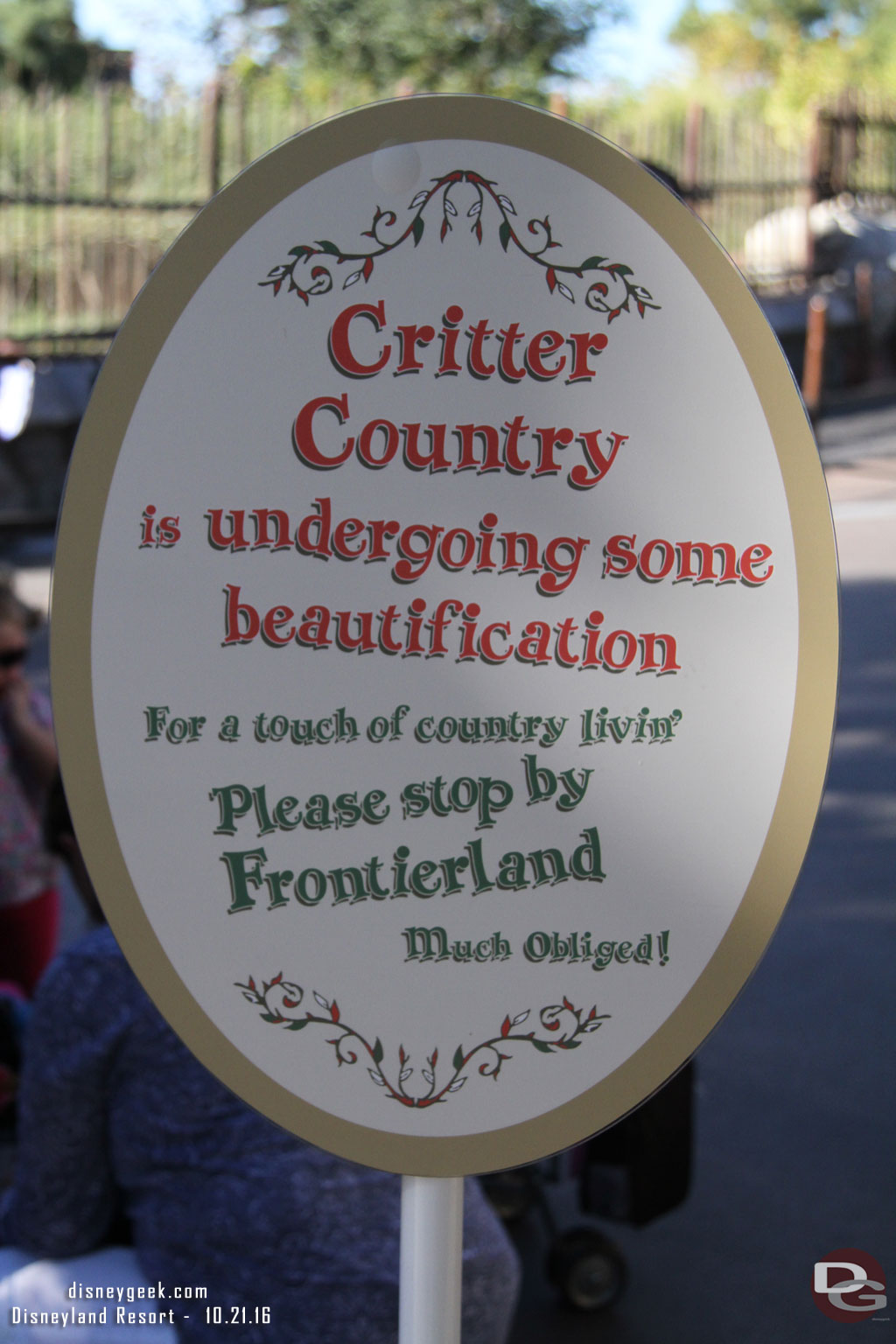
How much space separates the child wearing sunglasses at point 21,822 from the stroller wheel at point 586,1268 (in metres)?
1.25

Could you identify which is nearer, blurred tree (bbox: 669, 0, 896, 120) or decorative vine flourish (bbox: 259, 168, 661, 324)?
decorative vine flourish (bbox: 259, 168, 661, 324)

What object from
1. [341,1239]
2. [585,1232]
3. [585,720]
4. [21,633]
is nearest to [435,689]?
[585,720]

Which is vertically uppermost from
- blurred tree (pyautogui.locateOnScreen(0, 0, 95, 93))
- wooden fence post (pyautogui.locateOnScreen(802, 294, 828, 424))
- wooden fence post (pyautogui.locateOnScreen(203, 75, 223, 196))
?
blurred tree (pyautogui.locateOnScreen(0, 0, 95, 93))

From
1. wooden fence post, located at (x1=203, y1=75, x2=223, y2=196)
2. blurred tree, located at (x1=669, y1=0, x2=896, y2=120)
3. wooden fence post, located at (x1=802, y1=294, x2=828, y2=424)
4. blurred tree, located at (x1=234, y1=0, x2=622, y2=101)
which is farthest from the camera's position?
blurred tree, located at (x1=669, y1=0, x2=896, y2=120)

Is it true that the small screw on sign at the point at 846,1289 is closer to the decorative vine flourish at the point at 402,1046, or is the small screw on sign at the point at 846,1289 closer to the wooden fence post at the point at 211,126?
the decorative vine flourish at the point at 402,1046

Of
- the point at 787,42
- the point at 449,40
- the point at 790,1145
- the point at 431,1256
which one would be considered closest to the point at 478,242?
the point at 431,1256

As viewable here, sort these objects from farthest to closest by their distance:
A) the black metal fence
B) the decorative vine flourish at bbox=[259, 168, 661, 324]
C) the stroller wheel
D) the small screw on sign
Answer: the black metal fence, the stroller wheel, the small screw on sign, the decorative vine flourish at bbox=[259, 168, 661, 324]

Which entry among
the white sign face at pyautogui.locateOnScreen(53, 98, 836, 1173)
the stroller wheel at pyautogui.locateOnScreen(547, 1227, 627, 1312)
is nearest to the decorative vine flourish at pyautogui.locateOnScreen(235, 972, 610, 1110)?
the white sign face at pyautogui.locateOnScreen(53, 98, 836, 1173)

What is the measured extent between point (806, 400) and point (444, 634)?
787 cm

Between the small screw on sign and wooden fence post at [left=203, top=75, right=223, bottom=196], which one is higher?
wooden fence post at [left=203, top=75, right=223, bottom=196]

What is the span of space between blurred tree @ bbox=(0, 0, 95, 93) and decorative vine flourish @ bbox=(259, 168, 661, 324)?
1090 inches

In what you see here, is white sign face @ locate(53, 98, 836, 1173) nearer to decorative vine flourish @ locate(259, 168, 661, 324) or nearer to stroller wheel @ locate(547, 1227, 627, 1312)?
decorative vine flourish @ locate(259, 168, 661, 324)

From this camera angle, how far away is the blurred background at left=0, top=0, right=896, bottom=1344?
2309 mm

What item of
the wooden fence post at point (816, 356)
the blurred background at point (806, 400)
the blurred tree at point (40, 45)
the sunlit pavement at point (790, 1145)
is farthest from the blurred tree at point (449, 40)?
the sunlit pavement at point (790, 1145)
